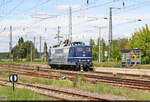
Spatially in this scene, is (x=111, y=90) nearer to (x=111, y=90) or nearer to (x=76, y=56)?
(x=111, y=90)

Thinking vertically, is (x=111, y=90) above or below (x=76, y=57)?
below

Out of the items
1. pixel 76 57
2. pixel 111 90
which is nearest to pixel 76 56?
pixel 76 57

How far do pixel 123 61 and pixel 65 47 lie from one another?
7587 millimetres

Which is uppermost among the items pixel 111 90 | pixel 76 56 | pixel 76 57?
pixel 76 56

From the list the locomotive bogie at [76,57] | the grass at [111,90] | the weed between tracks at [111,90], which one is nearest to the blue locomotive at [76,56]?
the locomotive bogie at [76,57]

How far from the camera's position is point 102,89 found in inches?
595

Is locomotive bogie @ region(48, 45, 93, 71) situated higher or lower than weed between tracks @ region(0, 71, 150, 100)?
higher

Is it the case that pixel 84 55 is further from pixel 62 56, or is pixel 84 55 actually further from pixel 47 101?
pixel 47 101

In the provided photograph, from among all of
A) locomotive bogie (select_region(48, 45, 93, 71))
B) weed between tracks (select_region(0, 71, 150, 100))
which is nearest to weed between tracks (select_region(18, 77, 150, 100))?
weed between tracks (select_region(0, 71, 150, 100))

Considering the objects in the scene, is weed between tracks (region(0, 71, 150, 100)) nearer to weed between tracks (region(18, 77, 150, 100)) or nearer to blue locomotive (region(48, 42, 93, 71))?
weed between tracks (region(18, 77, 150, 100))

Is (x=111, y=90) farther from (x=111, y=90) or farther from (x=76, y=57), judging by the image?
(x=76, y=57)

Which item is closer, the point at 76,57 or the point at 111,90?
the point at 111,90

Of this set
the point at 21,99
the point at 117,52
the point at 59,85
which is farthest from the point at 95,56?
the point at 21,99

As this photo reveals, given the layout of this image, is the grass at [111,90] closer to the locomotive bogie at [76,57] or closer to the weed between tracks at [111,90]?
the weed between tracks at [111,90]
